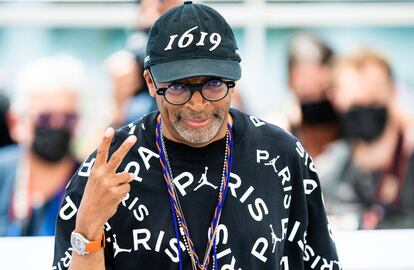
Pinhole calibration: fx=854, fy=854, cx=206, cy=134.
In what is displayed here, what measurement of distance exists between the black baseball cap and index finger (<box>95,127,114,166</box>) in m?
0.20

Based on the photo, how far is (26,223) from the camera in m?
5.02

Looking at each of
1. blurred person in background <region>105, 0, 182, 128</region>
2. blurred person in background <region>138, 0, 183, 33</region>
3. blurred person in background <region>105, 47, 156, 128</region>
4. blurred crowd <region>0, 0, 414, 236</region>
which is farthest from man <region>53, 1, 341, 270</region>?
blurred crowd <region>0, 0, 414, 236</region>

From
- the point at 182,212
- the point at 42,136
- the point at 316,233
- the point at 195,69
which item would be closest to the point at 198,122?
the point at 195,69

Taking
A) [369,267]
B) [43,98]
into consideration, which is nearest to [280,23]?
[43,98]

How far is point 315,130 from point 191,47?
339 centimetres

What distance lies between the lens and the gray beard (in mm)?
2137

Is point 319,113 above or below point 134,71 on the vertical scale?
below

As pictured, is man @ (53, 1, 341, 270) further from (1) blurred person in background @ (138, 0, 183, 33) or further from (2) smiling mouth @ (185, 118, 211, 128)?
(1) blurred person in background @ (138, 0, 183, 33)

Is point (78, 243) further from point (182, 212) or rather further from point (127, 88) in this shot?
point (127, 88)

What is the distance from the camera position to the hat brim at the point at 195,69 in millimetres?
2096

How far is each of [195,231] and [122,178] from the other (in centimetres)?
A: 27

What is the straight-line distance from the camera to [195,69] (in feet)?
6.89

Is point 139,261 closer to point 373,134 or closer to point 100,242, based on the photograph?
point 100,242

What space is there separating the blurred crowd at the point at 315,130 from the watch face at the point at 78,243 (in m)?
2.97
